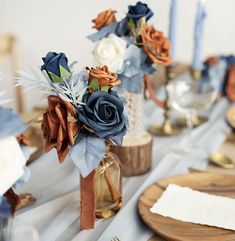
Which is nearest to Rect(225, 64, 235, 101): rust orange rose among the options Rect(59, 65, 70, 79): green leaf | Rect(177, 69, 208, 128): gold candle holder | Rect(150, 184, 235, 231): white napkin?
Rect(177, 69, 208, 128): gold candle holder

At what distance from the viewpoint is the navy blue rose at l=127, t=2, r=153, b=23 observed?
942 mm

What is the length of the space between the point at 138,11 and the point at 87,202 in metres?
0.43

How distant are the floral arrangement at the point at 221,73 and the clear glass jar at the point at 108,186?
726 mm

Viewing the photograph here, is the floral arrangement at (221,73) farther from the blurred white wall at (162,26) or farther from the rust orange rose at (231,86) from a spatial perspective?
the blurred white wall at (162,26)

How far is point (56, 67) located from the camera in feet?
2.34

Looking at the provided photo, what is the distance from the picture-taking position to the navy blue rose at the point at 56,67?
0.71 meters

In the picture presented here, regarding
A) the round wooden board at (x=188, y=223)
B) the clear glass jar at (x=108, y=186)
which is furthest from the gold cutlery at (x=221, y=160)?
the clear glass jar at (x=108, y=186)

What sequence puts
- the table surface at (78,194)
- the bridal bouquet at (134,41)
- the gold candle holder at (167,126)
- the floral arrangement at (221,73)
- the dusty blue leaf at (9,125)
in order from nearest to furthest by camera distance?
the dusty blue leaf at (9,125) → the table surface at (78,194) → the bridal bouquet at (134,41) → the gold candle holder at (167,126) → the floral arrangement at (221,73)

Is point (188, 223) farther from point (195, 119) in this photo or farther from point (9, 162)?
point (195, 119)

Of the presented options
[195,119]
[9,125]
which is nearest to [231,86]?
[195,119]

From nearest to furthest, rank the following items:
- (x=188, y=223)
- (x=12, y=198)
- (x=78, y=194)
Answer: (x=12, y=198), (x=188, y=223), (x=78, y=194)

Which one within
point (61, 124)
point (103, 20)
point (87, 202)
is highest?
point (103, 20)

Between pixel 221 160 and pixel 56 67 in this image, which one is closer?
pixel 56 67

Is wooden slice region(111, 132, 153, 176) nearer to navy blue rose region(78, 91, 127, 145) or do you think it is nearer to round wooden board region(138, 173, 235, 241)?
round wooden board region(138, 173, 235, 241)
